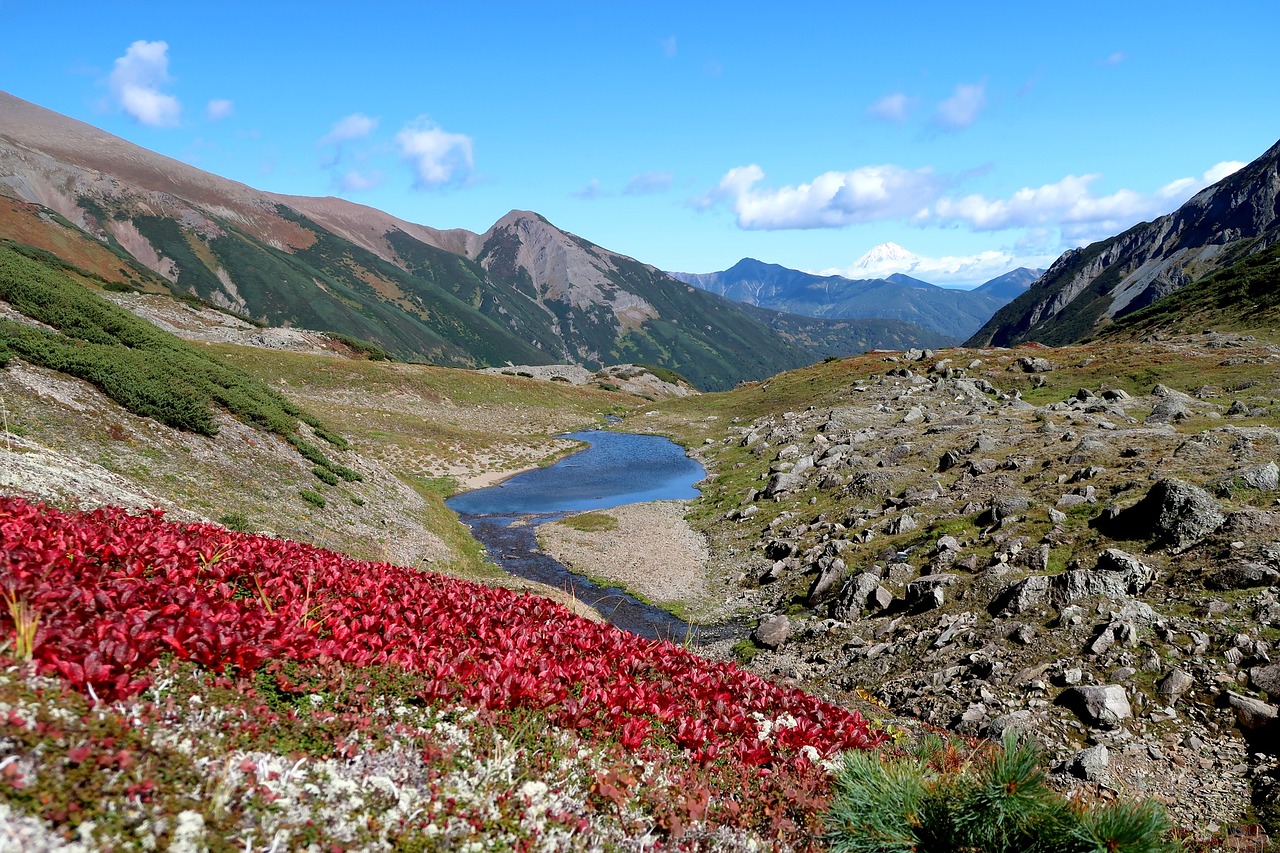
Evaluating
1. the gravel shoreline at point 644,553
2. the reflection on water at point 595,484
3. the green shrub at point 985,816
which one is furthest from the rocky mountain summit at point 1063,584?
the reflection on water at point 595,484

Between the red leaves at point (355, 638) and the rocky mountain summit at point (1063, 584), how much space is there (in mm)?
9196

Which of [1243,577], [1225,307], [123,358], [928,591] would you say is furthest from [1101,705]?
[1225,307]

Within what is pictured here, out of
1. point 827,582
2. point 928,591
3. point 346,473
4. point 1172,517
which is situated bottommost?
point 827,582

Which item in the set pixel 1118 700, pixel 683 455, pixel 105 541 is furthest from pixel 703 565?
pixel 683 455

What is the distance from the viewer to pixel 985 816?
20.2 ft

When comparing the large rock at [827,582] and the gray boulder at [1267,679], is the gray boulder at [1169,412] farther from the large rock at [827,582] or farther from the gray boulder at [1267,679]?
the gray boulder at [1267,679]

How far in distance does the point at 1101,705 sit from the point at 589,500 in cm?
4721

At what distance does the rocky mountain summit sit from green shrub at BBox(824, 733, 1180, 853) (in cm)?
916

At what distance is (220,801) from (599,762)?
3.70m

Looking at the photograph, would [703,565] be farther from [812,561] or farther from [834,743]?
[834,743]

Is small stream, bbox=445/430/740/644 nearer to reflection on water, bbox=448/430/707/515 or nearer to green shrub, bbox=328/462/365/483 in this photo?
reflection on water, bbox=448/430/707/515

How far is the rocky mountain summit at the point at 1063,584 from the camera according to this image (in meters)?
15.5

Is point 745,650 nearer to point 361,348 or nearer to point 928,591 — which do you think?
point 928,591

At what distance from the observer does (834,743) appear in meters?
9.12
